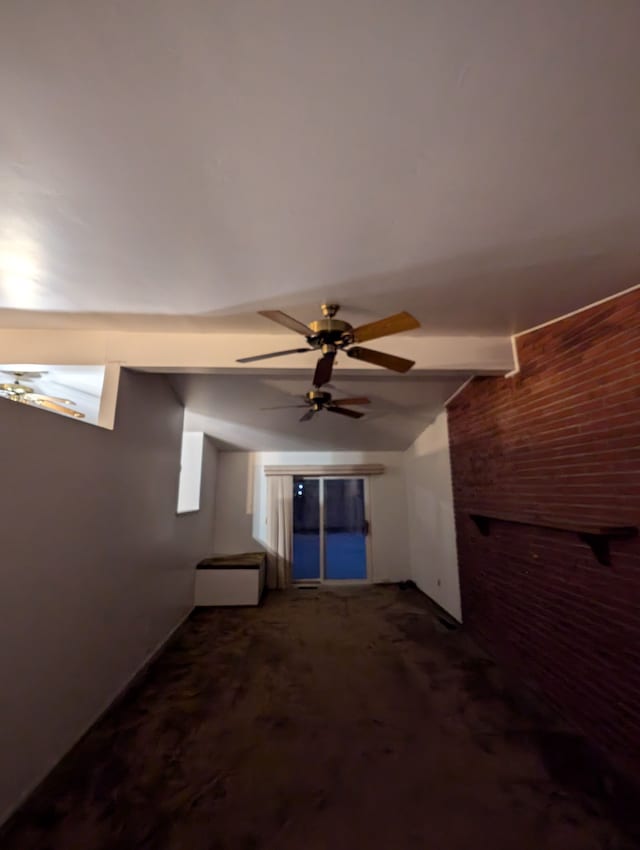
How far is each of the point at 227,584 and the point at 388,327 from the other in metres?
4.21

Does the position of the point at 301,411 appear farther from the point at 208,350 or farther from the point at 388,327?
the point at 388,327

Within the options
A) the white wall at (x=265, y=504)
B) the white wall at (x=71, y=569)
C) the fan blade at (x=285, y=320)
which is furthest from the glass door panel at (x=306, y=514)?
the fan blade at (x=285, y=320)

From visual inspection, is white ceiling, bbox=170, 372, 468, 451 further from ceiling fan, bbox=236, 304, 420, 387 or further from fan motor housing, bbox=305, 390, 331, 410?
ceiling fan, bbox=236, 304, 420, 387

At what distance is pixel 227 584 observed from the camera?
471 cm

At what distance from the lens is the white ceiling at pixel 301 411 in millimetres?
3592

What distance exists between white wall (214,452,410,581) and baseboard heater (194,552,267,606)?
1064 mm

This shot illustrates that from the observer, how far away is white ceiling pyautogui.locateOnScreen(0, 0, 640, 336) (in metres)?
0.86

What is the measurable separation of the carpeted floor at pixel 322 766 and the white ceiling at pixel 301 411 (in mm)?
2465

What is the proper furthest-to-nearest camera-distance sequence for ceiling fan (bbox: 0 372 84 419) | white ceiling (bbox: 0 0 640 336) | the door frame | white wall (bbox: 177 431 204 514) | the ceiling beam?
the door frame
white wall (bbox: 177 431 204 514)
ceiling fan (bbox: 0 372 84 419)
the ceiling beam
white ceiling (bbox: 0 0 640 336)

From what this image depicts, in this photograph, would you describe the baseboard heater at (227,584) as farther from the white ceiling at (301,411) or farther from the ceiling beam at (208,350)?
the ceiling beam at (208,350)

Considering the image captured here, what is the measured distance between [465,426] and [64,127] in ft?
12.1

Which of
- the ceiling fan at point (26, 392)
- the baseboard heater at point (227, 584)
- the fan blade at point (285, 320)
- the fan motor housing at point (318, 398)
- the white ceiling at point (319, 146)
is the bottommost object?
→ the baseboard heater at point (227, 584)

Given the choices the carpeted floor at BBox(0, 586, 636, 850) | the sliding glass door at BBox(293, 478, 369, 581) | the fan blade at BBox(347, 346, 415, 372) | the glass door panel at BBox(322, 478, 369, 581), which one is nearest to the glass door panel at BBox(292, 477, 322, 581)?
the sliding glass door at BBox(293, 478, 369, 581)

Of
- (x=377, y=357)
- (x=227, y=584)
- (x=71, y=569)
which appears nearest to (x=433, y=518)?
(x=227, y=584)
